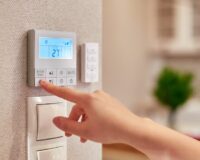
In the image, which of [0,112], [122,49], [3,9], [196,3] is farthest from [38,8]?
[196,3]

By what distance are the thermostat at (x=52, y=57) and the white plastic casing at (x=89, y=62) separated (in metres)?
0.03

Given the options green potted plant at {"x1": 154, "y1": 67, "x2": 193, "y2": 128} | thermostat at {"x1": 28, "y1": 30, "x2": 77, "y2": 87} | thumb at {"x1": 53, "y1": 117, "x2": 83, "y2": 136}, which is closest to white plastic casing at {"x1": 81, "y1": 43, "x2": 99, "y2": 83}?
thermostat at {"x1": 28, "y1": 30, "x2": 77, "y2": 87}

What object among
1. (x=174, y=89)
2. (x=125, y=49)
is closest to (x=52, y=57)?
(x=174, y=89)

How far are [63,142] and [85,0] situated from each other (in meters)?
0.28

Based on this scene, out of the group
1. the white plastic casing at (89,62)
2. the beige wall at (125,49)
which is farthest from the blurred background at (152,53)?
the white plastic casing at (89,62)

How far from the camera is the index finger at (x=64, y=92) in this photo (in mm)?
609

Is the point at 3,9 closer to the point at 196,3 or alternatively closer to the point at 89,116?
the point at 89,116

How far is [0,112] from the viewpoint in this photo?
61 centimetres

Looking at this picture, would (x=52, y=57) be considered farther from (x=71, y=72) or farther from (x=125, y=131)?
(x=125, y=131)

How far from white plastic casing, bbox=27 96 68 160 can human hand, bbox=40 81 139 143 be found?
2.2 inches

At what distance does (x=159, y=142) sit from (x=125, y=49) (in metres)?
3.01

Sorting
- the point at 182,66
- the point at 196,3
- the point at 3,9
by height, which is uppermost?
the point at 196,3

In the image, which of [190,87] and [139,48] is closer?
[190,87]

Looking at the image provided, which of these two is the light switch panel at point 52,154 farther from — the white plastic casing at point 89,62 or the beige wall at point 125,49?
the beige wall at point 125,49
